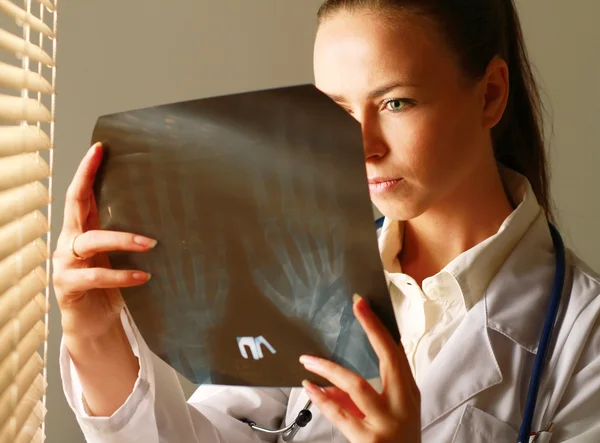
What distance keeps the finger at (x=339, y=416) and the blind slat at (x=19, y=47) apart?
0.45 metres

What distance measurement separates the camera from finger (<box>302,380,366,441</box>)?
69cm

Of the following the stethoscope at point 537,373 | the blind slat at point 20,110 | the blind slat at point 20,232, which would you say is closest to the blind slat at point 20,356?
the blind slat at point 20,232

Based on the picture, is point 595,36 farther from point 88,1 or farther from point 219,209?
point 219,209

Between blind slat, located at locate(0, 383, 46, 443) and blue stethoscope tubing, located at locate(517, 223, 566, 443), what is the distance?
56 cm

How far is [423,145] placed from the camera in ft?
2.98

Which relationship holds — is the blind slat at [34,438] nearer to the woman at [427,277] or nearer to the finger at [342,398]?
the woman at [427,277]

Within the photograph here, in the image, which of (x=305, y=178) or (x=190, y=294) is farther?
(x=190, y=294)

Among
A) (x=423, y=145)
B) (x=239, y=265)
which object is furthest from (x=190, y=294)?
(x=423, y=145)

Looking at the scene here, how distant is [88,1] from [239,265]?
1005 mm

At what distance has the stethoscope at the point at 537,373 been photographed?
89 centimetres

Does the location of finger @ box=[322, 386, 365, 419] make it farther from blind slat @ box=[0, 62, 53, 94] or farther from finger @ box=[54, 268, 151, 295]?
blind slat @ box=[0, 62, 53, 94]

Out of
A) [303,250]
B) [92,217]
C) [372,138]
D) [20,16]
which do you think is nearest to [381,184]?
[372,138]

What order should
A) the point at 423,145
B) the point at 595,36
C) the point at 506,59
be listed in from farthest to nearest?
the point at 595,36, the point at 506,59, the point at 423,145

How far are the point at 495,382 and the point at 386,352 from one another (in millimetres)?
350
